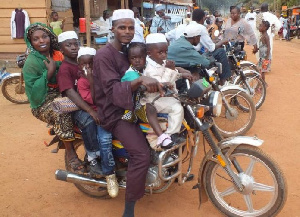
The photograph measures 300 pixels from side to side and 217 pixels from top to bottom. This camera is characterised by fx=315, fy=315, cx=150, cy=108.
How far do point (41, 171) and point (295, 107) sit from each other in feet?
16.6

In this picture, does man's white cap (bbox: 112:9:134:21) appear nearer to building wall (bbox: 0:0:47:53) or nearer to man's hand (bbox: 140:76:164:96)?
man's hand (bbox: 140:76:164:96)

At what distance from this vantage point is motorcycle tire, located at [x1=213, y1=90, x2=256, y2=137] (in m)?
4.91

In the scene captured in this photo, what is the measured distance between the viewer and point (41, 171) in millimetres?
4254

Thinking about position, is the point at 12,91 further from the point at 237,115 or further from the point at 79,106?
the point at 237,115

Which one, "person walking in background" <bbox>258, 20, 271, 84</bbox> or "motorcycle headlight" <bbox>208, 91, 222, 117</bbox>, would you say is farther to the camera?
"person walking in background" <bbox>258, 20, 271, 84</bbox>

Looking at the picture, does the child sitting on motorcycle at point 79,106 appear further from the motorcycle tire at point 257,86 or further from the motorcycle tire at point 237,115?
the motorcycle tire at point 257,86

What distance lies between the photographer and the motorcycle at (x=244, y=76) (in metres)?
5.73

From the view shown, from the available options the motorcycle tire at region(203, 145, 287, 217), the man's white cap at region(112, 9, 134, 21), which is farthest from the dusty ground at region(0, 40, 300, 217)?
the man's white cap at region(112, 9, 134, 21)

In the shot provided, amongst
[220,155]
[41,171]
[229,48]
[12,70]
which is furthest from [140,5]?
[220,155]

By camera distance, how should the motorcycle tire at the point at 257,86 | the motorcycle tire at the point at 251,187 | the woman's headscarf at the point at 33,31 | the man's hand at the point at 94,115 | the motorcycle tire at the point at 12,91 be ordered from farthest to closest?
the motorcycle tire at the point at 12,91 < the motorcycle tire at the point at 257,86 < the woman's headscarf at the point at 33,31 < the man's hand at the point at 94,115 < the motorcycle tire at the point at 251,187

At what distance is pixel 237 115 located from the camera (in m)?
4.80

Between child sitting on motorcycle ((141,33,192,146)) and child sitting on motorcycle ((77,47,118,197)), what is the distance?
1.76 feet

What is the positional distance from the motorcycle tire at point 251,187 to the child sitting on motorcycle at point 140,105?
2.07 feet

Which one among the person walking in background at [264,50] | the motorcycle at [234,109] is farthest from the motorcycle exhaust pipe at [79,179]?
the person walking in background at [264,50]
